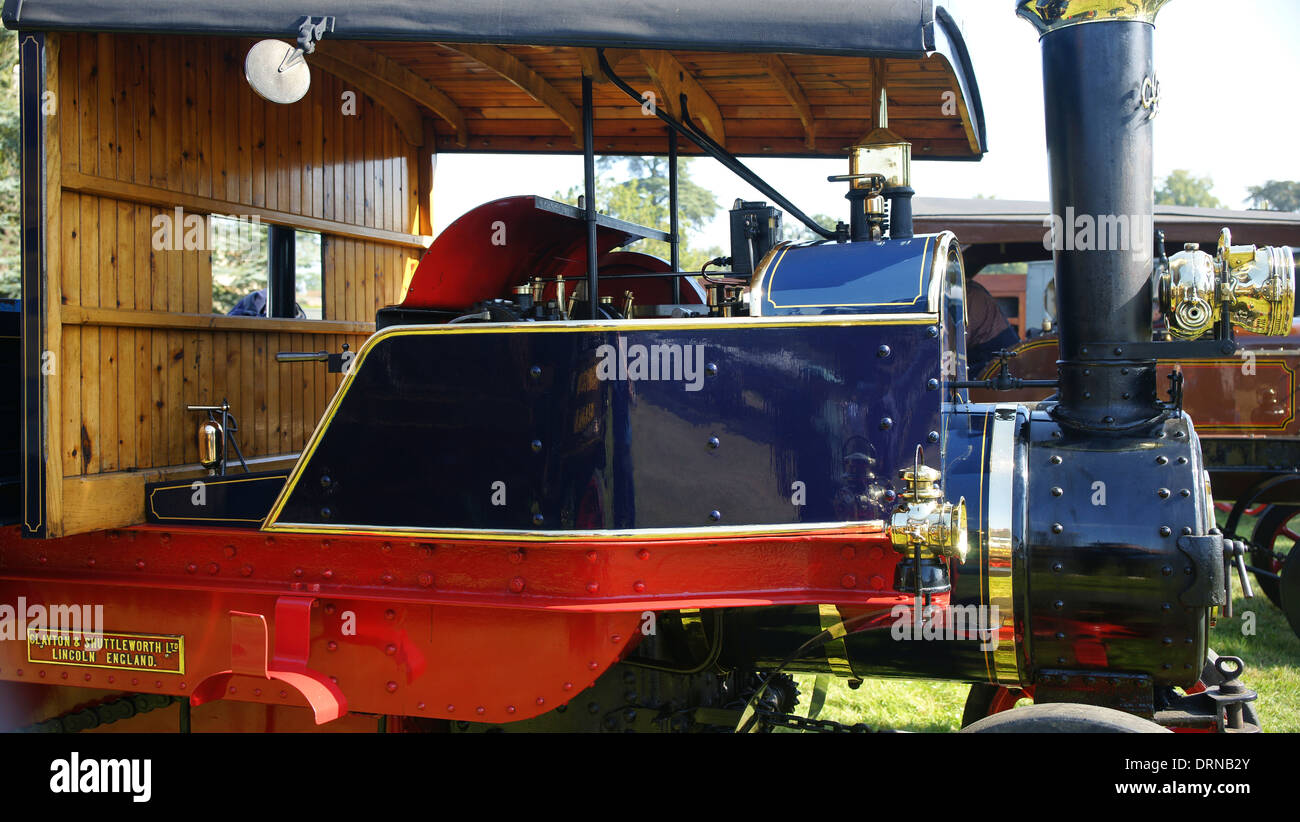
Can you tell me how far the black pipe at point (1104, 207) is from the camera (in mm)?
2881

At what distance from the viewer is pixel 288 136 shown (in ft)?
13.2

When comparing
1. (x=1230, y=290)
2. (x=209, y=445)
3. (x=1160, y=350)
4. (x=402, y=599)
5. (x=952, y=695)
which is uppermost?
(x=1230, y=290)

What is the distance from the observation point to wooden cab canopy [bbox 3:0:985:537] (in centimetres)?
255

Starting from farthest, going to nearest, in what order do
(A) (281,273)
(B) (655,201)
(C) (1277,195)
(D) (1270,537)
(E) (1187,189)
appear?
(E) (1187,189)
(C) (1277,195)
(B) (655,201)
(D) (1270,537)
(A) (281,273)

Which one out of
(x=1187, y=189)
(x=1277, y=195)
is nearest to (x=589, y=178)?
(x=1277, y=195)

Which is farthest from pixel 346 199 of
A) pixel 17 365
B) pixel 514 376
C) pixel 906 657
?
pixel 906 657

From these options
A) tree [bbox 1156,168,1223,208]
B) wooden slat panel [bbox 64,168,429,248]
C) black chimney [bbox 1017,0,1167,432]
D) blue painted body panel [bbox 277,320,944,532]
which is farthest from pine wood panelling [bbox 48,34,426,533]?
tree [bbox 1156,168,1223,208]

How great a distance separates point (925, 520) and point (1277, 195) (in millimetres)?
52807

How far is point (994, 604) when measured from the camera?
2.83 metres

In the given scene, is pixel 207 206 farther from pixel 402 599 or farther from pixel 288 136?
pixel 402 599

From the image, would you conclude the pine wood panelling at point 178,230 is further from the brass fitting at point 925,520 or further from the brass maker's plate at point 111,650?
the brass fitting at point 925,520

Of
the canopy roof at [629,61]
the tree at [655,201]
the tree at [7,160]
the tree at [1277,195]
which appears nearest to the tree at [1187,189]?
the tree at [1277,195]

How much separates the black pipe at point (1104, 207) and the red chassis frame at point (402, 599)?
86cm
